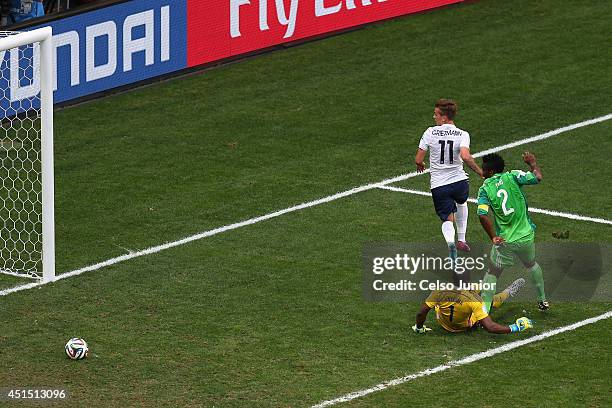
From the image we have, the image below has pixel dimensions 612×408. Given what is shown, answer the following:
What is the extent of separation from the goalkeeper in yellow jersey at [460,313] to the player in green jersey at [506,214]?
0.29 m

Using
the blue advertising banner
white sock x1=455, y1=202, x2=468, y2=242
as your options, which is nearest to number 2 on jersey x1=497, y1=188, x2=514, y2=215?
white sock x1=455, y1=202, x2=468, y2=242

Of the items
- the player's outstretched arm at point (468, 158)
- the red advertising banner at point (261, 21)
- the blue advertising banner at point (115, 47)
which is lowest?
the player's outstretched arm at point (468, 158)

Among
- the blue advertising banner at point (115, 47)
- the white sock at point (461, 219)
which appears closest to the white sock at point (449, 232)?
the white sock at point (461, 219)

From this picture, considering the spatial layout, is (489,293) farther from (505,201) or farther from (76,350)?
(76,350)

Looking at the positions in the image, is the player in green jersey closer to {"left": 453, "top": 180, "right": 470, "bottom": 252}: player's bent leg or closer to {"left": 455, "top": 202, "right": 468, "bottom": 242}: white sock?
{"left": 453, "top": 180, "right": 470, "bottom": 252}: player's bent leg

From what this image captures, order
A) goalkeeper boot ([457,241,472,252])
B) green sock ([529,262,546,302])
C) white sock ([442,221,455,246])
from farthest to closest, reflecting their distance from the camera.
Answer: goalkeeper boot ([457,241,472,252])
white sock ([442,221,455,246])
green sock ([529,262,546,302])

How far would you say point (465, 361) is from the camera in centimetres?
1336

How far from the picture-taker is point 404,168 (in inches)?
750

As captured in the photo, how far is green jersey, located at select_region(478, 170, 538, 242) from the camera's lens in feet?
46.0

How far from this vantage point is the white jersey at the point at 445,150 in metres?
15.1

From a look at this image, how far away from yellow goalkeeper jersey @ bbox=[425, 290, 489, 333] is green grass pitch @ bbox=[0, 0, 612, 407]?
19cm

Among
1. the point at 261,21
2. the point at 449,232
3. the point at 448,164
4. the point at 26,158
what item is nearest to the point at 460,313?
the point at 449,232

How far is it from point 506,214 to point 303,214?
3969mm

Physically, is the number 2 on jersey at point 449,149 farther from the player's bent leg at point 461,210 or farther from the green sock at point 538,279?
the green sock at point 538,279
